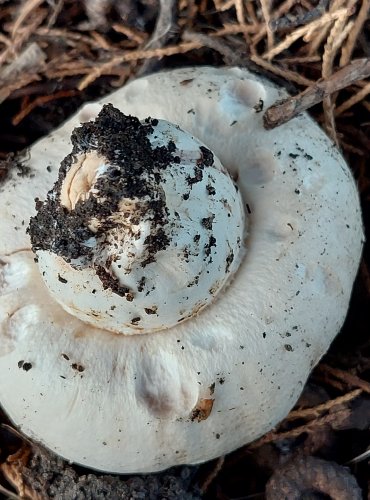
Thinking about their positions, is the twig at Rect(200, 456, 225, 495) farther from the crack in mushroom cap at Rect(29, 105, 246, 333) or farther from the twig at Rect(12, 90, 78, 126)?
the twig at Rect(12, 90, 78, 126)

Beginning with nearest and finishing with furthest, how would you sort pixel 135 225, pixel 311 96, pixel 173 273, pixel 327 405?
1. pixel 135 225
2. pixel 173 273
3. pixel 311 96
4. pixel 327 405

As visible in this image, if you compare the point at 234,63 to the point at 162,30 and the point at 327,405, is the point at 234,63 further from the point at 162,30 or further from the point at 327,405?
the point at 327,405

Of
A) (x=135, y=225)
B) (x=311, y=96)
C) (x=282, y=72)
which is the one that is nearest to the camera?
(x=135, y=225)

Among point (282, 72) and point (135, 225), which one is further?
point (282, 72)

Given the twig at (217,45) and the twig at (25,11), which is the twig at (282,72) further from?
the twig at (25,11)

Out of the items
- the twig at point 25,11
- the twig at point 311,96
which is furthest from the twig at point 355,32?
the twig at point 25,11

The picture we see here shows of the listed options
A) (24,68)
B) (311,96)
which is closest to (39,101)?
(24,68)
